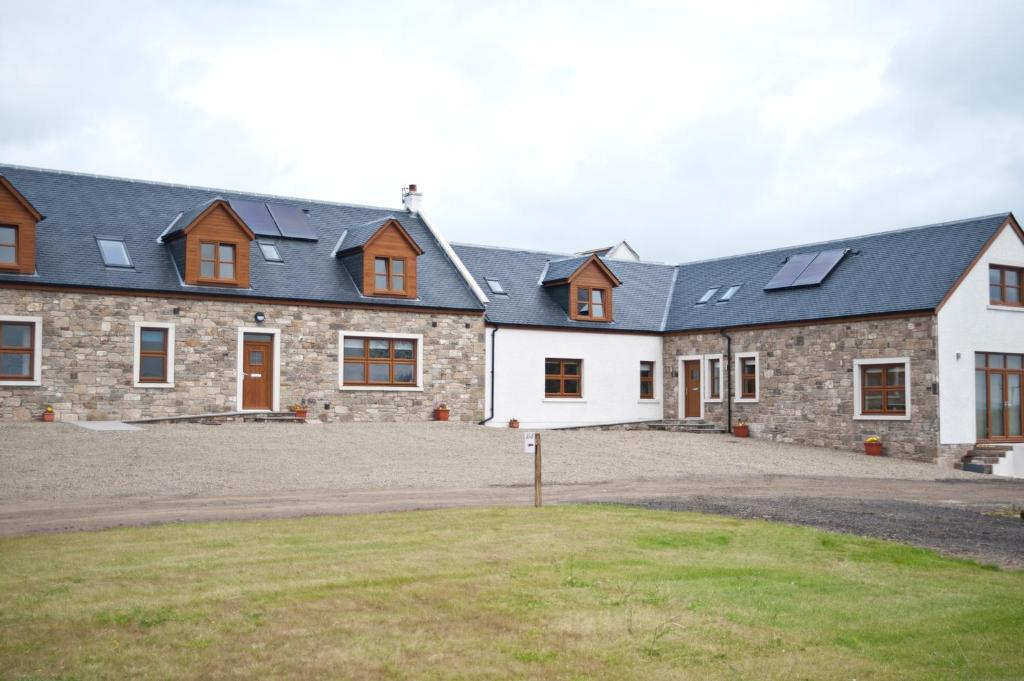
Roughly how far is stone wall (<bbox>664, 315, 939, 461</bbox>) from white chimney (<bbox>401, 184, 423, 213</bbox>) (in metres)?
11.4

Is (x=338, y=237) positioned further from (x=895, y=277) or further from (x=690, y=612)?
(x=690, y=612)

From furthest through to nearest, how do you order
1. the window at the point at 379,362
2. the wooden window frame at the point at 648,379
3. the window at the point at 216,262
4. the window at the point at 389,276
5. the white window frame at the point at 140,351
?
the wooden window frame at the point at 648,379
the window at the point at 389,276
the window at the point at 379,362
the window at the point at 216,262
the white window frame at the point at 140,351

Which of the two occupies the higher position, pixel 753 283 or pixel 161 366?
pixel 753 283

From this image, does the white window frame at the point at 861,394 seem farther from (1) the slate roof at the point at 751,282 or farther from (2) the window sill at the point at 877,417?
(1) the slate roof at the point at 751,282

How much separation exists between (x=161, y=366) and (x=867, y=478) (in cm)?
1898

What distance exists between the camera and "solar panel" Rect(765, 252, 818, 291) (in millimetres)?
34719

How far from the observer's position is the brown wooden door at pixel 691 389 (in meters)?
36.7

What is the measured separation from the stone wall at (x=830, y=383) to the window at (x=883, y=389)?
34 cm

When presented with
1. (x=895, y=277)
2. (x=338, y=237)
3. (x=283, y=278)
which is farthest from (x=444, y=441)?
(x=895, y=277)

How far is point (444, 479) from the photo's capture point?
68.1 ft

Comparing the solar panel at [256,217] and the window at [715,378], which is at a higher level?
the solar panel at [256,217]

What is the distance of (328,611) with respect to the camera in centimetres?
891

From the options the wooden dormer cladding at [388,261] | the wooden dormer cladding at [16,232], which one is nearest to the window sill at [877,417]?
the wooden dormer cladding at [388,261]

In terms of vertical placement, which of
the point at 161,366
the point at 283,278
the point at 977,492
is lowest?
the point at 977,492
